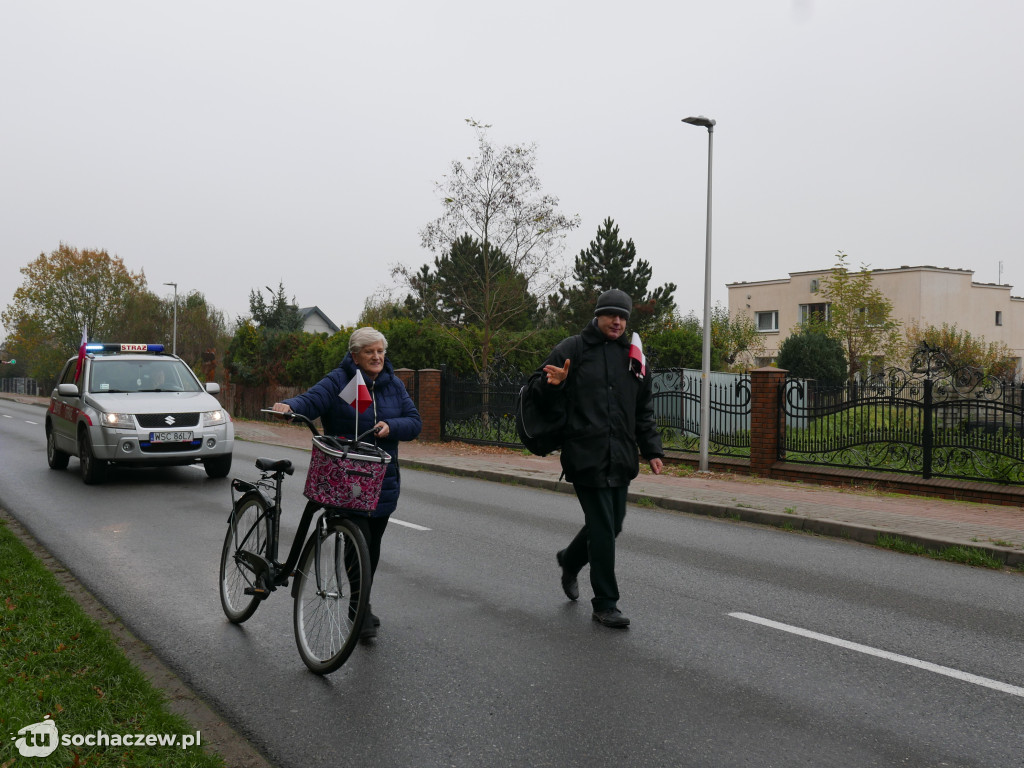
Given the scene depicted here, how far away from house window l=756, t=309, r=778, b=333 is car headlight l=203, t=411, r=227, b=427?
46.7 meters

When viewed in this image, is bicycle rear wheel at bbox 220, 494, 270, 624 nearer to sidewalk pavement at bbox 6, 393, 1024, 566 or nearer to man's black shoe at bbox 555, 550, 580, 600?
man's black shoe at bbox 555, 550, 580, 600

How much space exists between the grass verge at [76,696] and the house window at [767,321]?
52976 mm

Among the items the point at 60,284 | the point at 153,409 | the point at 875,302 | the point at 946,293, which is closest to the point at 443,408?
the point at 153,409

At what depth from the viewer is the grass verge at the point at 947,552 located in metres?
7.78

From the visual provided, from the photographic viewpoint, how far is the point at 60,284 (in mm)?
60625

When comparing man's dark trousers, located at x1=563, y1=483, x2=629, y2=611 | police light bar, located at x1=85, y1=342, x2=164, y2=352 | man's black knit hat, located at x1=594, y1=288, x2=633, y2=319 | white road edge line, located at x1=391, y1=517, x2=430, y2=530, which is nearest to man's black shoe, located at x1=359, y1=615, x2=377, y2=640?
man's dark trousers, located at x1=563, y1=483, x2=629, y2=611

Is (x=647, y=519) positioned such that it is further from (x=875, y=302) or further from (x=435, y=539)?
(x=875, y=302)

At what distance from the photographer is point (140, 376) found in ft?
42.1

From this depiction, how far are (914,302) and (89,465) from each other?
46058 millimetres

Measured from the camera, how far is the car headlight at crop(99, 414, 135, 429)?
38.0 feet

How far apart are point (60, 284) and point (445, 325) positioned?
157ft

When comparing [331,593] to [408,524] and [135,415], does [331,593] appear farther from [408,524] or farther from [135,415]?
[135,415]

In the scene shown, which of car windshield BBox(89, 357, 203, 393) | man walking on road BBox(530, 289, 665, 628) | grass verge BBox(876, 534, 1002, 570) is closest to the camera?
man walking on road BBox(530, 289, 665, 628)
